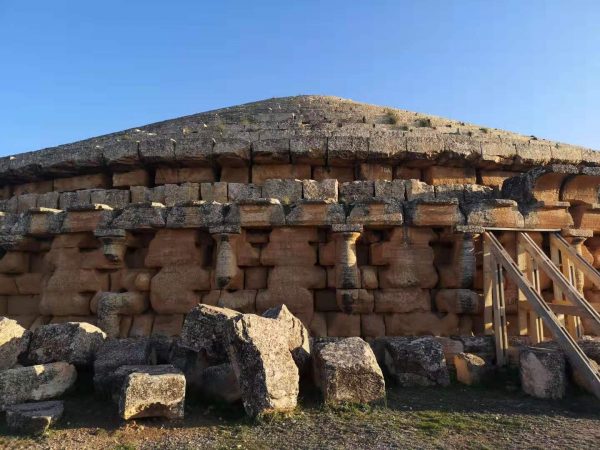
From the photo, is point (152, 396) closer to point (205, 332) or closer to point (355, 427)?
point (205, 332)

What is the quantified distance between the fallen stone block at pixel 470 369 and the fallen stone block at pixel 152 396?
13.1 ft

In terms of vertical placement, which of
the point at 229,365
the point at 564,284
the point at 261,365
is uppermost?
the point at 564,284

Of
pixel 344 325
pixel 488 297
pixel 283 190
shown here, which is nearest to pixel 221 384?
pixel 344 325

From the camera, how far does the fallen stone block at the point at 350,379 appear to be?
566cm

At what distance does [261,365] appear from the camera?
5.33 meters

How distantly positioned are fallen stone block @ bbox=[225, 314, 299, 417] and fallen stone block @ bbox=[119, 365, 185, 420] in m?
0.73

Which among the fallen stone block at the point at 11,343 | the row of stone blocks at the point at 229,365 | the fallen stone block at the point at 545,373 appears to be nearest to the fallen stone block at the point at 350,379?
the row of stone blocks at the point at 229,365

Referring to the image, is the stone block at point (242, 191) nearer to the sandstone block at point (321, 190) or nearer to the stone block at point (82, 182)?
the sandstone block at point (321, 190)

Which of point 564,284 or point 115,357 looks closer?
point 115,357

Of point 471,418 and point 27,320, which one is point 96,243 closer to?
point 27,320

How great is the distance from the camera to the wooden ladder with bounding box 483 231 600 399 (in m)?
6.14

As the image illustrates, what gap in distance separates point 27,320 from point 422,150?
30.8 ft

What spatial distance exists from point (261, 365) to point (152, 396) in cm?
130

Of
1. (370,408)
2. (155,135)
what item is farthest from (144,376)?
(155,135)
